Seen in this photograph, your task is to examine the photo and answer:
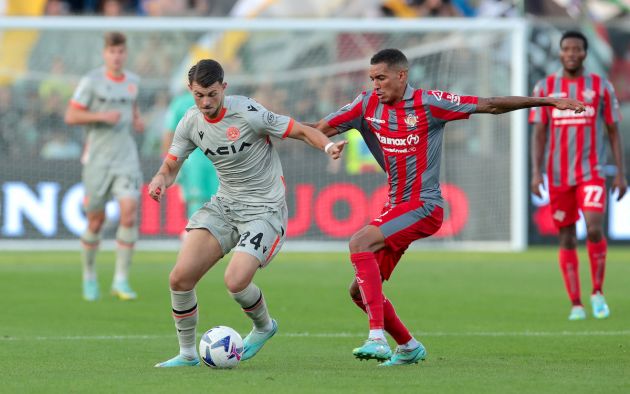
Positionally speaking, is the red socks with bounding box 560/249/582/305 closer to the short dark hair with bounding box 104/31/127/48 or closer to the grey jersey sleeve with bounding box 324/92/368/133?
the grey jersey sleeve with bounding box 324/92/368/133

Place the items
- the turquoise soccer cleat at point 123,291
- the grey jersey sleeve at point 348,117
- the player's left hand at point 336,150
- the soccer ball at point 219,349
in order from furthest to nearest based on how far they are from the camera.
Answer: the turquoise soccer cleat at point 123,291 < the grey jersey sleeve at point 348,117 < the soccer ball at point 219,349 < the player's left hand at point 336,150

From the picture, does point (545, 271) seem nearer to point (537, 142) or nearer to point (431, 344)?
point (537, 142)

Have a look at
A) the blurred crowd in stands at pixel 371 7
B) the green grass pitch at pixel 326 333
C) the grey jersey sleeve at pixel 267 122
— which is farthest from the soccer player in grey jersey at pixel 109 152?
the blurred crowd in stands at pixel 371 7

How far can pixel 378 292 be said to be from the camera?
321 inches

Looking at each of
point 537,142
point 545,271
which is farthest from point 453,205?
point 537,142

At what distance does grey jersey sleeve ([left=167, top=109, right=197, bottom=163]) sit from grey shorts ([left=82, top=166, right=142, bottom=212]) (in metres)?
4.72

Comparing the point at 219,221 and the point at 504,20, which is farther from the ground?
the point at 504,20

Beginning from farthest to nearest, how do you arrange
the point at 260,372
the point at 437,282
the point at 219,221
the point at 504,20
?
the point at 504,20
the point at 437,282
the point at 219,221
the point at 260,372

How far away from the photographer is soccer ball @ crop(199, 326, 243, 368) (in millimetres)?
8047

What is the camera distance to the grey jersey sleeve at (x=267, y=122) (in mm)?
8438

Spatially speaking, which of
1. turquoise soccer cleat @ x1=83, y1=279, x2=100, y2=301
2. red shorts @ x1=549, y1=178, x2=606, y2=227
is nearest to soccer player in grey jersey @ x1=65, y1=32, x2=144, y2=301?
turquoise soccer cleat @ x1=83, y1=279, x2=100, y2=301

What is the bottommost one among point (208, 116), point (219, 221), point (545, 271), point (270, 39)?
point (545, 271)

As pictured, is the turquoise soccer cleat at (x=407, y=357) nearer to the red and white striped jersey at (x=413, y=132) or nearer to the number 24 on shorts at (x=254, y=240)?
the red and white striped jersey at (x=413, y=132)

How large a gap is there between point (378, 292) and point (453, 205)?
1267 centimetres
